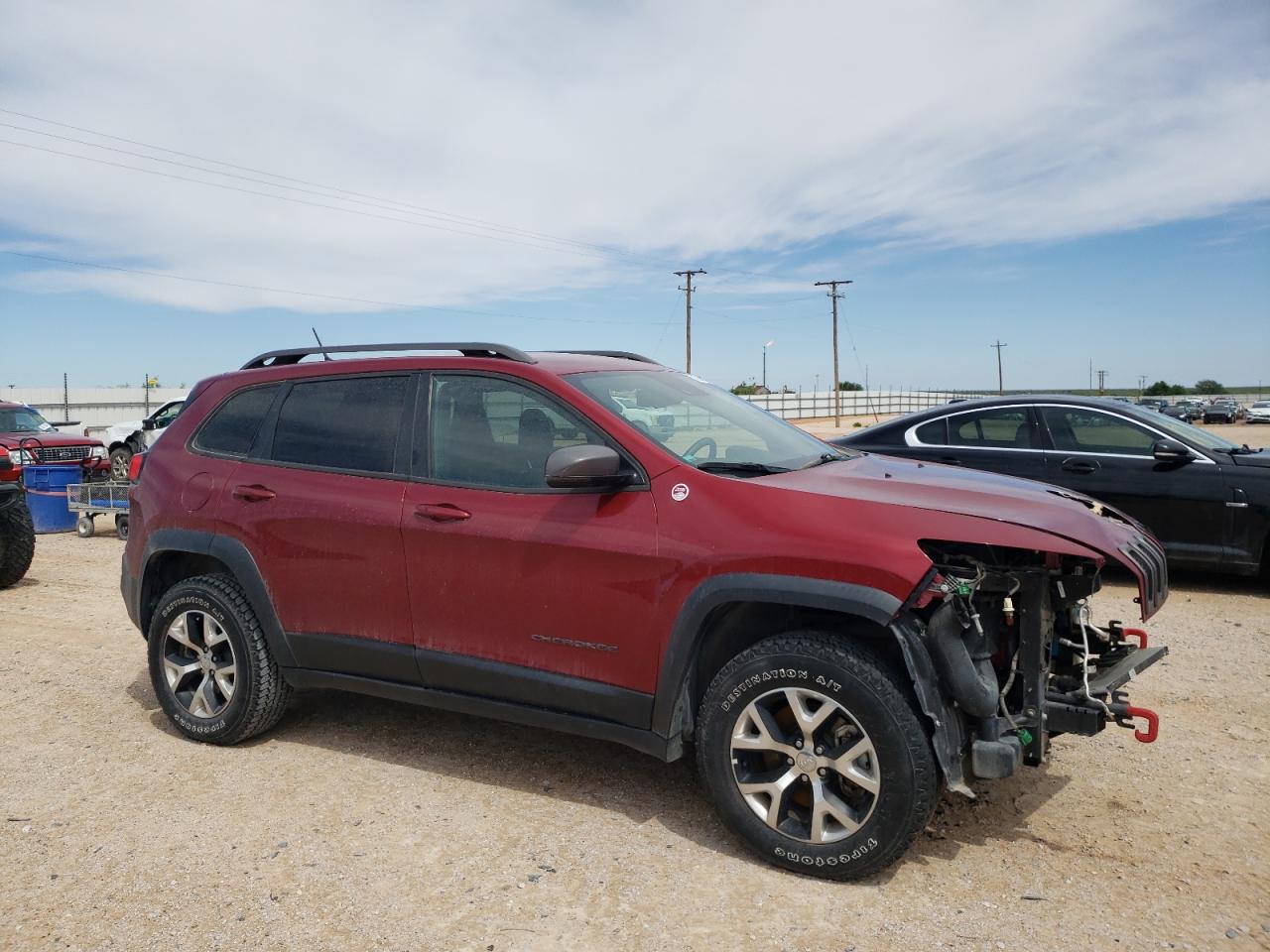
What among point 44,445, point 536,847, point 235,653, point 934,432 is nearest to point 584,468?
point 536,847

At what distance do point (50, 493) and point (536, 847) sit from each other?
12.4 metres

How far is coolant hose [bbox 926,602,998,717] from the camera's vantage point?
3260mm

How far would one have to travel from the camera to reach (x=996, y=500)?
3504mm

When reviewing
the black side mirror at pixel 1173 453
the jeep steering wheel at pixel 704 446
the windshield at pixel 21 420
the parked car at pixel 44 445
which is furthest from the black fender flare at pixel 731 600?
the windshield at pixel 21 420

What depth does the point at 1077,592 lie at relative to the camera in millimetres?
3441

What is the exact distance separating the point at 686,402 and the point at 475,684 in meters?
1.55

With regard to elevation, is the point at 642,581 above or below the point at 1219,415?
below

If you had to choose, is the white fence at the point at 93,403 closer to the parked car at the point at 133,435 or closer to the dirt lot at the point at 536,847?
the parked car at the point at 133,435

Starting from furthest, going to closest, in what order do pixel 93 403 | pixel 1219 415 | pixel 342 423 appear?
pixel 1219 415
pixel 93 403
pixel 342 423

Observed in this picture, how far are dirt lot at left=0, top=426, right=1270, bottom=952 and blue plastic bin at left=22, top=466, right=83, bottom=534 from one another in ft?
30.5

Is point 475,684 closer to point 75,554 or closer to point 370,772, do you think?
point 370,772

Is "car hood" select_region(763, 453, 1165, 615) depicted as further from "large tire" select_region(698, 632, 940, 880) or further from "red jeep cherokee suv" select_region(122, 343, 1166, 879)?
"large tire" select_region(698, 632, 940, 880)

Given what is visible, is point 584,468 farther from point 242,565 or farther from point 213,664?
point 213,664

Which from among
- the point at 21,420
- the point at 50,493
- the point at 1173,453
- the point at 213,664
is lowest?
the point at 213,664
